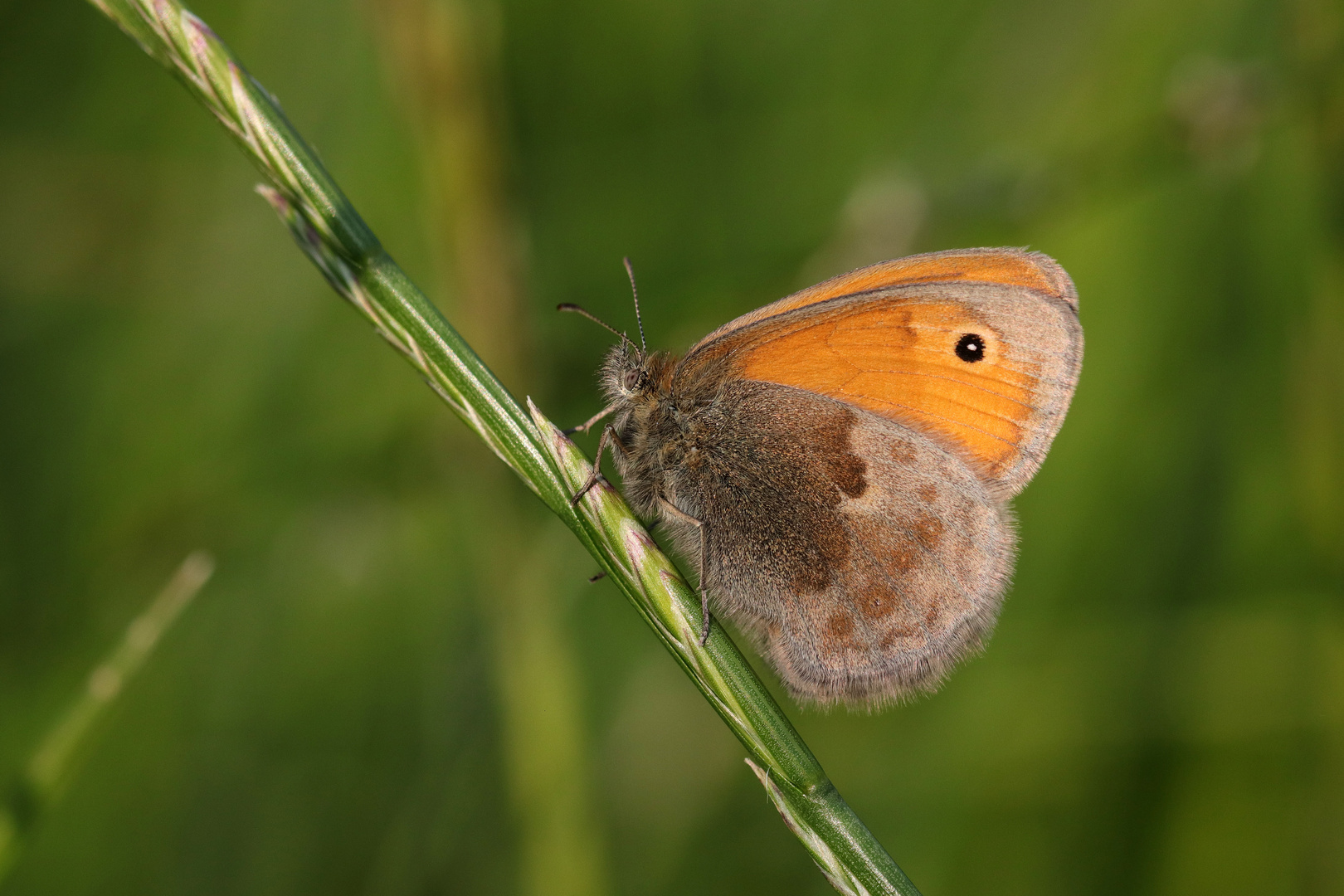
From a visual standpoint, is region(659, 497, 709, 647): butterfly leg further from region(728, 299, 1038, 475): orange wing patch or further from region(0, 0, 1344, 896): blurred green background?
region(0, 0, 1344, 896): blurred green background

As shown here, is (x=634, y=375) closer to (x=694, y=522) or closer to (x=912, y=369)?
(x=694, y=522)

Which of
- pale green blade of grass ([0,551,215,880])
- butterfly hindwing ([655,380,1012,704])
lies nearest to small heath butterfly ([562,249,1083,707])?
butterfly hindwing ([655,380,1012,704])

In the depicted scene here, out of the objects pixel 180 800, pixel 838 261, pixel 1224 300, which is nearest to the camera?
pixel 180 800

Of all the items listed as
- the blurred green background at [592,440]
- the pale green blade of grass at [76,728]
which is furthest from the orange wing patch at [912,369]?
the pale green blade of grass at [76,728]

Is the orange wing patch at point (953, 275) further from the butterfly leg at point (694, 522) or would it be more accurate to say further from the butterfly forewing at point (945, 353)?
the butterfly leg at point (694, 522)

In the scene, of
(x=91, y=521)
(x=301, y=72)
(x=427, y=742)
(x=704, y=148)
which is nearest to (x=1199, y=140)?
(x=704, y=148)

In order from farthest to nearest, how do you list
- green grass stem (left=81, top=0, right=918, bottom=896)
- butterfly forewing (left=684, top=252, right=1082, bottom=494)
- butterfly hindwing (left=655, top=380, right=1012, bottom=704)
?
1. butterfly forewing (left=684, top=252, right=1082, bottom=494)
2. butterfly hindwing (left=655, top=380, right=1012, bottom=704)
3. green grass stem (left=81, top=0, right=918, bottom=896)

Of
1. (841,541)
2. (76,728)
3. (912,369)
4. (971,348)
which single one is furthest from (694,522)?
(76,728)

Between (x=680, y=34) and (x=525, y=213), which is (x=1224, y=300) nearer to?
(x=680, y=34)
